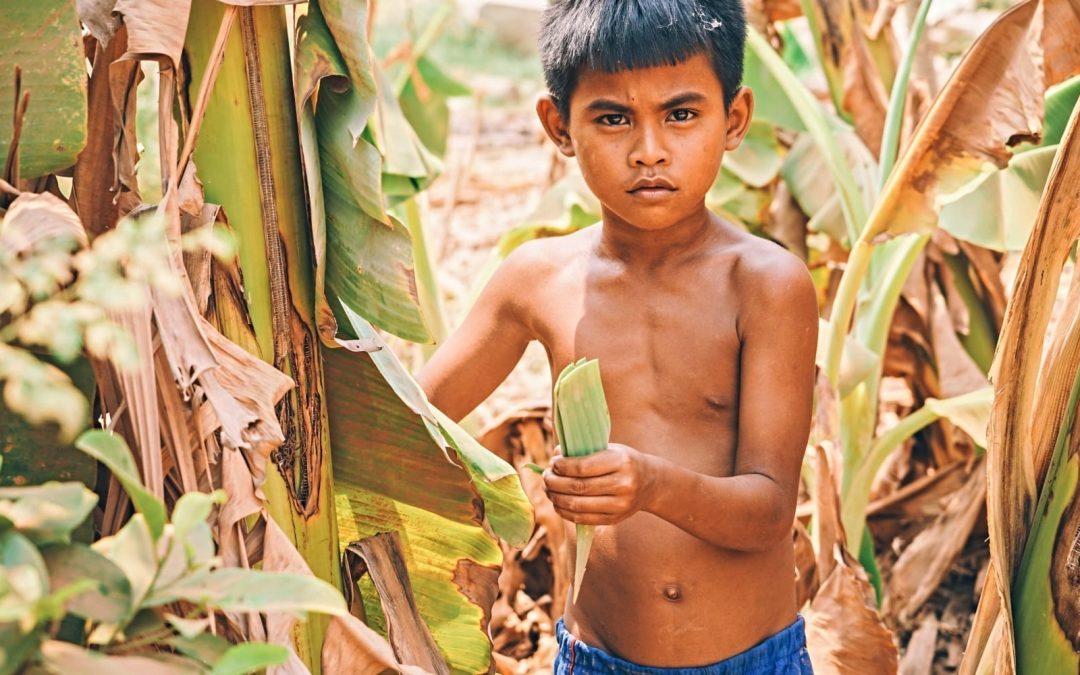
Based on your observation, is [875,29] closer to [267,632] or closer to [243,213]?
[243,213]

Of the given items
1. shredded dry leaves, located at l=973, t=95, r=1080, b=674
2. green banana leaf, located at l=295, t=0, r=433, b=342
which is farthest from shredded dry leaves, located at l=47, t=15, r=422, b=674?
shredded dry leaves, located at l=973, t=95, r=1080, b=674

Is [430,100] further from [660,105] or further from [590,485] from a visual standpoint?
[590,485]

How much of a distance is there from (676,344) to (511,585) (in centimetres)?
134

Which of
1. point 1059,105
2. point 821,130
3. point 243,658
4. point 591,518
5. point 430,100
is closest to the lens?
point 243,658

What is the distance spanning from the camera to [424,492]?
4.93ft

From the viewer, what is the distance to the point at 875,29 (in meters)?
2.82

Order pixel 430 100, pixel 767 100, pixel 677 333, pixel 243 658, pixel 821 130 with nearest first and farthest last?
pixel 243 658
pixel 677 333
pixel 821 130
pixel 767 100
pixel 430 100

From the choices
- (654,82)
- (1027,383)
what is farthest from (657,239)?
(1027,383)

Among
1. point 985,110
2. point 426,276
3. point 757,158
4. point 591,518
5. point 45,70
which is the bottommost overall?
point 426,276

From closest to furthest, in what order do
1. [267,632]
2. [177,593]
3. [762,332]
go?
1. [177,593]
2. [267,632]
3. [762,332]

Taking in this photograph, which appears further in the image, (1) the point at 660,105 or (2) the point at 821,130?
(2) the point at 821,130

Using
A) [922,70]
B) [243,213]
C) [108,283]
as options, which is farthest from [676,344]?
[922,70]

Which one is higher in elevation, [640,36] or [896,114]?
[640,36]

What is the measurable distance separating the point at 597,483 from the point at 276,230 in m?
0.46
